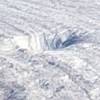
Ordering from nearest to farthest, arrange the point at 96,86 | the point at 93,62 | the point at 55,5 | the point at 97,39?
the point at 96,86 → the point at 93,62 → the point at 97,39 → the point at 55,5

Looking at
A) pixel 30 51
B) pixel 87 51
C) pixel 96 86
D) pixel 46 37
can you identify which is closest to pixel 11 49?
pixel 30 51

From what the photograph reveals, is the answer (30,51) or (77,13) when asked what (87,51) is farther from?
(77,13)

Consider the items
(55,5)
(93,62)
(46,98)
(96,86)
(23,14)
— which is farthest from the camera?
(55,5)

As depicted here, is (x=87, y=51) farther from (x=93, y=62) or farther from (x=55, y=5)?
(x=55, y=5)

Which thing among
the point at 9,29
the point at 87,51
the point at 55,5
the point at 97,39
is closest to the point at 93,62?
the point at 87,51

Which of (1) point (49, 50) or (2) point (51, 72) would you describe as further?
(1) point (49, 50)

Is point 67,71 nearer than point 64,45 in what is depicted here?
Yes
